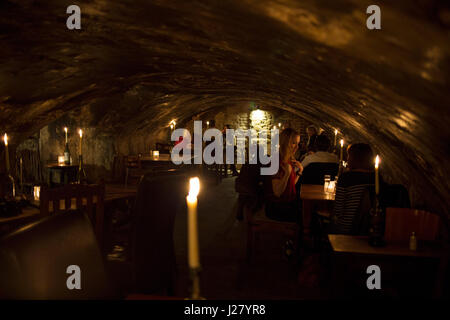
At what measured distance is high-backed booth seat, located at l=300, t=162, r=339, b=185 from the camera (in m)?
4.85

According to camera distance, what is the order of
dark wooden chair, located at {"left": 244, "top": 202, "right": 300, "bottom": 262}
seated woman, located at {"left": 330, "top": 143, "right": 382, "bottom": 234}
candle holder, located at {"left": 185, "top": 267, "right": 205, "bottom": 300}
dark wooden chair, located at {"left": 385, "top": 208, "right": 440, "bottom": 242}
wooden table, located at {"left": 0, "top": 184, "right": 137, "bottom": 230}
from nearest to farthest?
candle holder, located at {"left": 185, "top": 267, "right": 205, "bottom": 300}
dark wooden chair, located at {"left": 385, "top": 208, "right": 440, "bottom": 242}
wooden table, located at {"left": 0, "top": 184, "right": 137, "bottom": 230}
seated woman, located at {"left": 330, "top": 143, "right": 382, "bottom": 234}
dark wooden chair, located at {"left": 244, "top": 202, "right": 300, "bottom": 262}

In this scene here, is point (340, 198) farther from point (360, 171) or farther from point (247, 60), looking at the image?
point (247, 60)

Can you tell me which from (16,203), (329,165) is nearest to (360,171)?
(329,165)

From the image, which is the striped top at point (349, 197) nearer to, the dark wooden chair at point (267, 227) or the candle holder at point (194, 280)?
the dark wooden chair at point (267, 227)

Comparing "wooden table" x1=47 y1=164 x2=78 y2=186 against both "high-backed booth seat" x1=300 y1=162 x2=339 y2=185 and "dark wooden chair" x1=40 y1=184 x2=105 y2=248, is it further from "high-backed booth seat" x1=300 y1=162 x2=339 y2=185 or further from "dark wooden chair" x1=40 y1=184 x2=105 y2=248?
"high-backed booth seat" x1=300 y1=162 x2=339 y2=185

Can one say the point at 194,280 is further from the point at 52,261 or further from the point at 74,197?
the point at 74,197

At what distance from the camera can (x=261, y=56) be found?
9.83ft

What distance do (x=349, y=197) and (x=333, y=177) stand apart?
7.05ft

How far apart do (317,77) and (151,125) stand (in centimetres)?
747

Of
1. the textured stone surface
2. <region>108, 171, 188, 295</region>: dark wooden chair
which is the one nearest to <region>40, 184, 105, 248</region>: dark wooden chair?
<region>108, 171, 188, 295</region>: dark wooden chair

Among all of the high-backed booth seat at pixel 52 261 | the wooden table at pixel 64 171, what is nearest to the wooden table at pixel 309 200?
the high-backed booth seat at pixel 52 261

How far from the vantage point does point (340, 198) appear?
293cm

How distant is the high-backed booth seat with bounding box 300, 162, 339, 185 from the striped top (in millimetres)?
1903

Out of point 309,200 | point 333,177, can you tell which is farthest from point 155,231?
point 333,177
